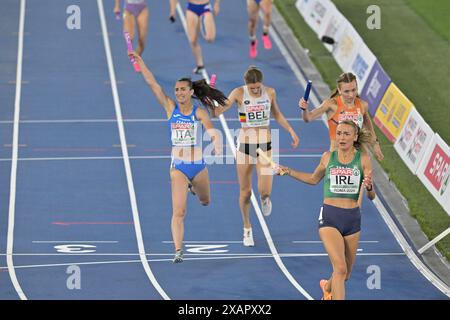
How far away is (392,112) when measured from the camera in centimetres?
2328

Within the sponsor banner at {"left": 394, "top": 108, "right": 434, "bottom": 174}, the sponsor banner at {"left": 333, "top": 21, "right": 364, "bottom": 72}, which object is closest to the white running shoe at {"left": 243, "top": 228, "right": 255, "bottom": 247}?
the sponsor banner at {"left": 394, "top": 108, "right": 434, "bottom": 174}

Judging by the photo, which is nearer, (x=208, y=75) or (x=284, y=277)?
(x=284, y=277)

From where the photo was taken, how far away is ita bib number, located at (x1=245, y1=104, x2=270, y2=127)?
703 inches

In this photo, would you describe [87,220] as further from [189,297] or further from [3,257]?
[189,297]

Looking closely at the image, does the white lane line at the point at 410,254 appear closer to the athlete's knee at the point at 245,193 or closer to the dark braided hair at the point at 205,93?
the athlete's knee at the point at 245,193

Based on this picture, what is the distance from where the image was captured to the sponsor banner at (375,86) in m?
24.2

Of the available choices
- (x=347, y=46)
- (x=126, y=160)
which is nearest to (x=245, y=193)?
(x=126, y=160)

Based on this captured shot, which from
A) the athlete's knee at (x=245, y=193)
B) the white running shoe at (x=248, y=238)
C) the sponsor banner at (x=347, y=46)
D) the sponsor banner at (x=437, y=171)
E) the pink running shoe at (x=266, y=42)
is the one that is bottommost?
the pink running shoe at (x=266, y=42)

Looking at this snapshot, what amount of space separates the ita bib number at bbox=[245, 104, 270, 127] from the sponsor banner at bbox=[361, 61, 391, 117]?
6389 millimetres

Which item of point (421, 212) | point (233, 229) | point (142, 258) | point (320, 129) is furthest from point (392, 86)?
point (142, 258)

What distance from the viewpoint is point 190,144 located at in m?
16.9

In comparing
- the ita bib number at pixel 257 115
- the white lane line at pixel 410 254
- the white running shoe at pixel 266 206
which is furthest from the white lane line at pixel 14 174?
the white lane line at pixel 410 254

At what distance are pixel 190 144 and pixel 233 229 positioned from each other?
2866 mm

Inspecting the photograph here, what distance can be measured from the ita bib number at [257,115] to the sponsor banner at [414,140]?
350 centimetres
